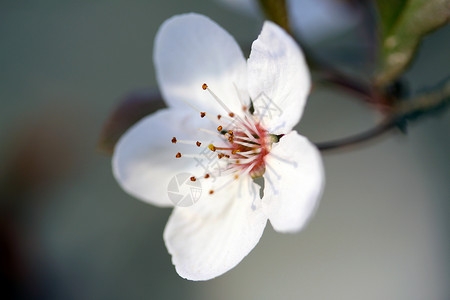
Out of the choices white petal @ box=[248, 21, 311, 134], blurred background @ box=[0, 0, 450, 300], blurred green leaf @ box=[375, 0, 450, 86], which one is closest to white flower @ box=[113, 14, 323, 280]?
white petal @ box=[248, 21, 311, 134]

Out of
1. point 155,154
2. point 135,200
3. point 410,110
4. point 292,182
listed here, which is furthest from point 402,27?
point 135,200

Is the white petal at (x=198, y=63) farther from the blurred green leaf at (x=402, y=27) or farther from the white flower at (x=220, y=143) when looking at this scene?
the blurred green leaf at (x=402, y=27)

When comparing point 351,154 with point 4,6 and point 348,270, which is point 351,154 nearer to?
point 348,270

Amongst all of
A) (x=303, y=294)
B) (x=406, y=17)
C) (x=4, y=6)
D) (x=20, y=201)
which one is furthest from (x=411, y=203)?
(x=4, y=6)

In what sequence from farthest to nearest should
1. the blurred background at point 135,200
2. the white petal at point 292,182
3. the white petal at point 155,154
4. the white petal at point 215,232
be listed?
the blurred background at point 135,200 → the white petal at point 155,154 → the white petal at point 215,232 → the white petal at point 292,182

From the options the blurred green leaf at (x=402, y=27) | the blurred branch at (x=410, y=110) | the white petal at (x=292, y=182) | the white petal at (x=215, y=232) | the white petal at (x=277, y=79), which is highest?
the blurred green leaf at (x=402, y=27)

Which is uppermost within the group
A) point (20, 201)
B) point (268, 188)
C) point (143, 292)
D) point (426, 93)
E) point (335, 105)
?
point (335, 105)

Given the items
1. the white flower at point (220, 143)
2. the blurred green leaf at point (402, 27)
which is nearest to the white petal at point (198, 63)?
the white flower at point (220, 143)

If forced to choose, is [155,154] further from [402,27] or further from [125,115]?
[402,27]
